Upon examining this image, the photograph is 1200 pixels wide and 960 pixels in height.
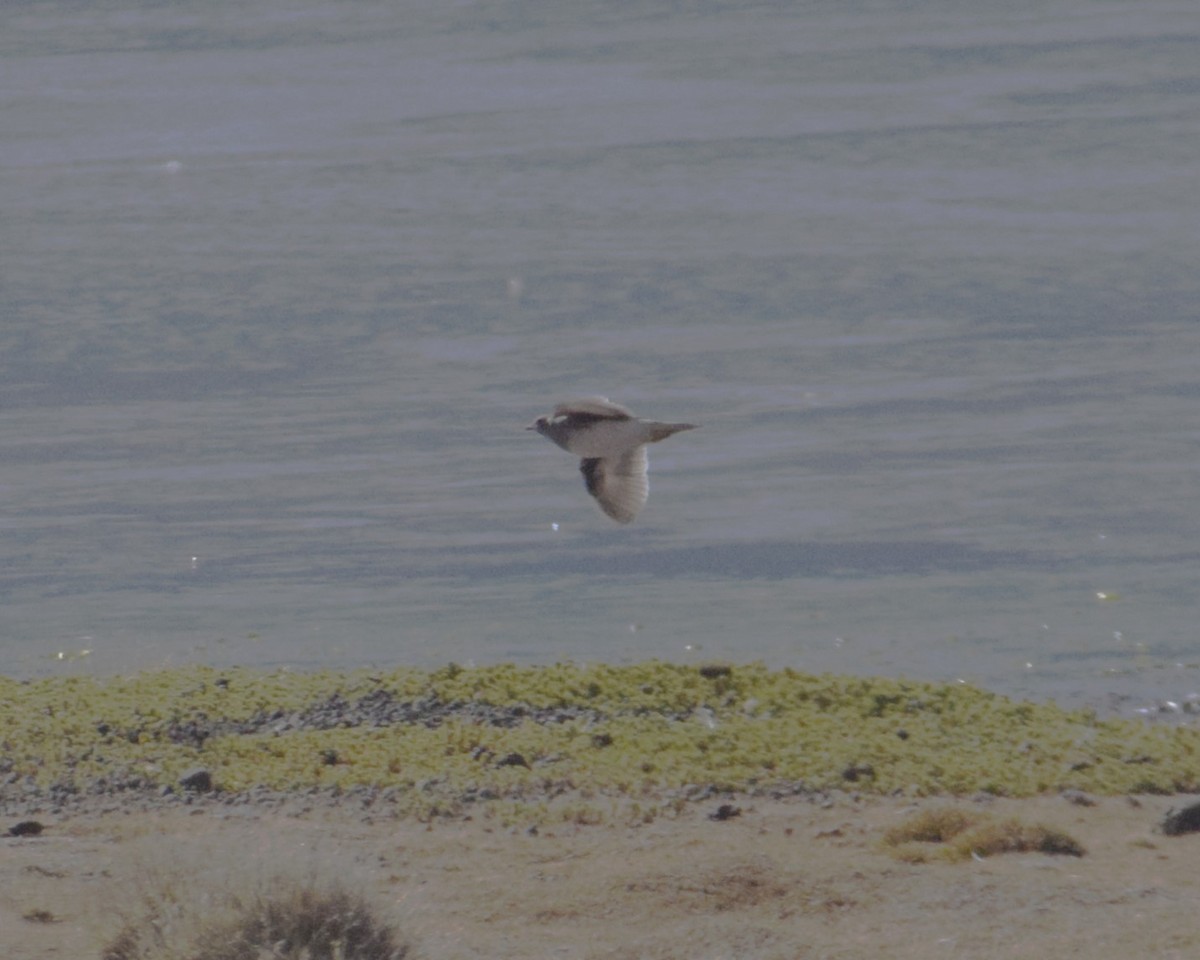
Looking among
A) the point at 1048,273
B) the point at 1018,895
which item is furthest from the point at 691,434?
the point at 1018,895

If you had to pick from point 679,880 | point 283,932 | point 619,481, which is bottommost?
point 679,880

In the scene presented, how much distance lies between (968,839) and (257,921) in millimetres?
3091

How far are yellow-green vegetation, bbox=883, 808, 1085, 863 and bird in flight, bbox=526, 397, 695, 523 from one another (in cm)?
176

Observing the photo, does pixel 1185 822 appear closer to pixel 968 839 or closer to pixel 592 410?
pixel 968 839

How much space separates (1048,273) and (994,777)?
56.4ft

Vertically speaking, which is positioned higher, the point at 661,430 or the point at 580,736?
the point at 661,430

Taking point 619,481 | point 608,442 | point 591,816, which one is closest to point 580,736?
point 591,816

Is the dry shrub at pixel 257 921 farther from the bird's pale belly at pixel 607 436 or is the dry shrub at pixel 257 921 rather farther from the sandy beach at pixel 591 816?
the bird's pale belly at pixel 607 436

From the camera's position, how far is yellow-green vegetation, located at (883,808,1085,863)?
8.65 meters

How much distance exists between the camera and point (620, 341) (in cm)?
2323

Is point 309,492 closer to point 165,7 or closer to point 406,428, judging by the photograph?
point 406,428

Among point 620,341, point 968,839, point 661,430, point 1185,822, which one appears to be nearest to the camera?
point 661,430

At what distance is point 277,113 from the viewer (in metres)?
40.9

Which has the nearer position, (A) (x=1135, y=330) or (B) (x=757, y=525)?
(B) (x=757, y=525)
